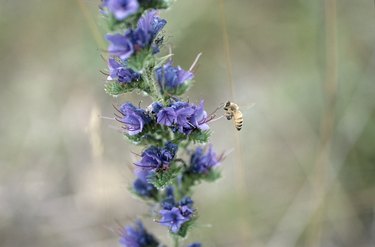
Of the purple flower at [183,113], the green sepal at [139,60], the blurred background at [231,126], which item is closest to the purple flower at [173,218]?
the purple flower at [183,113]

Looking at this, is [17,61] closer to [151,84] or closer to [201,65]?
[201,65]

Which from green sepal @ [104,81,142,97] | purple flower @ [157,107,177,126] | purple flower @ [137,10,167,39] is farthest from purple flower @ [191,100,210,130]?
purple flower @ [137,10,167,39]

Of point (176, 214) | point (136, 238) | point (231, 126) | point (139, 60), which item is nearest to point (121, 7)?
point (139, 60)

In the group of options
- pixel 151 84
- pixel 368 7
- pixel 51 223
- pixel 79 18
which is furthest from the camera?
pixel 79 18

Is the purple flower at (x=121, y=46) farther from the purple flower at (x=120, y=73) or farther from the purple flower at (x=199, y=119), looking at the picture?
the purple flower at (x=199, y=119)

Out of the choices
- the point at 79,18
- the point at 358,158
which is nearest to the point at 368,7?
the point at 358,158

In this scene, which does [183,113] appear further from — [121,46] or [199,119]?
[121,46]

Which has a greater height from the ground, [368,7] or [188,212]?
[368,7]
